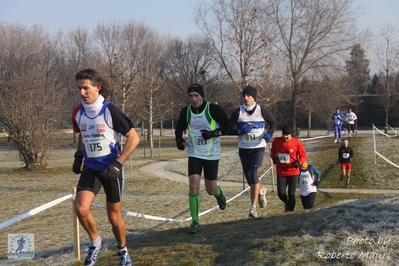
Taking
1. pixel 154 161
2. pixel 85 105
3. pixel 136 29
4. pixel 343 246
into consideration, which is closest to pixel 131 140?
pixel 85 105

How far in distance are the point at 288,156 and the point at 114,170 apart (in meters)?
4.97

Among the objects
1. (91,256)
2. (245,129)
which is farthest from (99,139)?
(245,129)

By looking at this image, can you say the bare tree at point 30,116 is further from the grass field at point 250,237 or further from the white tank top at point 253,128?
the white tank top at point 253,128

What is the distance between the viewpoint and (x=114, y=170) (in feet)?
15.9

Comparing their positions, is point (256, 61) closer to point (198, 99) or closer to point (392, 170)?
point (392, 170)

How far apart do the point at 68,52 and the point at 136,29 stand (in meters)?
13.9

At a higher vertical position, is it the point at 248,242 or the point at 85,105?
the point at 85,105

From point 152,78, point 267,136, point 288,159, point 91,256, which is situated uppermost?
point 152,78

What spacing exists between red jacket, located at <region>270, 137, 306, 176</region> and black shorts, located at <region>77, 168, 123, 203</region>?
470cm

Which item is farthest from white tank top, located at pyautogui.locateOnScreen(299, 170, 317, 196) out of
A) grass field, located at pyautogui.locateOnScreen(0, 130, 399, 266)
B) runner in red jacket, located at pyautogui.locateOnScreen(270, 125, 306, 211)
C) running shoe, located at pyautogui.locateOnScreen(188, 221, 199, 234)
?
running shoe, located at pyautogui.locateOnScreen(188, 221, 199, 234)

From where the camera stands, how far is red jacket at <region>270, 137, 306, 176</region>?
9094mm

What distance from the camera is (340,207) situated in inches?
258

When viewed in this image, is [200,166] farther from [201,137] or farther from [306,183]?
[306,183]

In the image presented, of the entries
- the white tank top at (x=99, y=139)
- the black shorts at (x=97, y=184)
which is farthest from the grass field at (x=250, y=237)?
the white tank top at (x=99, y=139)
